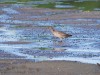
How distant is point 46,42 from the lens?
2170 centimetres

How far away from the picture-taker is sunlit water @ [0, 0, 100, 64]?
18109mm

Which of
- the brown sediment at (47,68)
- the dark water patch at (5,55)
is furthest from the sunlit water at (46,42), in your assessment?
the brown sediment at (47,68)

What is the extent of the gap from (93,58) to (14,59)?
2713 millimetres

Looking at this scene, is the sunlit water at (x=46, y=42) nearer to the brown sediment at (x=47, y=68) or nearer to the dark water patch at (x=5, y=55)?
the dark water patch at (x=5, y=55)

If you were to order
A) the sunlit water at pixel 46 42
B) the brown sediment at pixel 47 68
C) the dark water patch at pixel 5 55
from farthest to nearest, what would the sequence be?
1. the sunlit water at pixel 46 42
2. the dark water patch at pixel 5 55
3. the brown sediment at pixel 47 68

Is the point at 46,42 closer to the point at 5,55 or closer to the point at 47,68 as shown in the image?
the point at 5,55

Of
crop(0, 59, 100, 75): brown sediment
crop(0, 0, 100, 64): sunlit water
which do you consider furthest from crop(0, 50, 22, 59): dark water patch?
crop(0, 59, 100, 75): brown sediment

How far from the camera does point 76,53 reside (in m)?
18.7

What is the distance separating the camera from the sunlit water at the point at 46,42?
1811 centimetres

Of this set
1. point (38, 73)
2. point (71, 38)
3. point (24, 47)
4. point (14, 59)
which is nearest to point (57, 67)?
point (38, 73)

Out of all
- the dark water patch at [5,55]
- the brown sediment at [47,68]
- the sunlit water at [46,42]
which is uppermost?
the brown sediment at [47,68]

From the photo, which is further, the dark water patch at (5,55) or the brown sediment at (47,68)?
the dark water patch at (5,55)

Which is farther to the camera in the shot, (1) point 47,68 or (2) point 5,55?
(2) point 5,55

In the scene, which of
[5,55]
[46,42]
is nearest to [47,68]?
[5,55]
